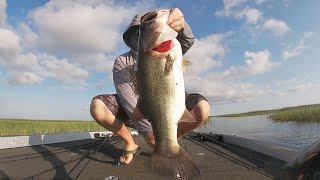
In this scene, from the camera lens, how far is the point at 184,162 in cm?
303

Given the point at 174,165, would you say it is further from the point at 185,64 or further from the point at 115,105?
the point at 115,105

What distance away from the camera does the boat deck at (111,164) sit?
4.30 m

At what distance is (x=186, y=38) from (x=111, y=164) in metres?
2.17

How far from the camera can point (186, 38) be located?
14.6 feet

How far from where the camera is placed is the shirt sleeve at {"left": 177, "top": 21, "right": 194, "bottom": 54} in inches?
173

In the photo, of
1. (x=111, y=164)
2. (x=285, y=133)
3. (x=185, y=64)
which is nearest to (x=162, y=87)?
(x=185, y=64)

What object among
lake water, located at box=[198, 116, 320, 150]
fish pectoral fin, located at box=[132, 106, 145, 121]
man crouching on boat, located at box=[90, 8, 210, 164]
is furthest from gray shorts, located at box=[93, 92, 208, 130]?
lake water, located at box=[198, 116, 320, 150]

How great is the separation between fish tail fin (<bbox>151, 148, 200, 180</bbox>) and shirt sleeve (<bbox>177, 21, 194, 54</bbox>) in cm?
178

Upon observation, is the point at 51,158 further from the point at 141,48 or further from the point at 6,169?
the point at 141,48

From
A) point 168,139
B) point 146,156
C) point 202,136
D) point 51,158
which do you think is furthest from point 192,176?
point 202,136

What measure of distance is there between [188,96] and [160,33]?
7.73 feet

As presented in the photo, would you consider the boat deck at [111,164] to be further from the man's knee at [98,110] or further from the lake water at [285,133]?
the lake water at [285,133]

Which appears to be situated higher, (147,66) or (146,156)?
(147,66)

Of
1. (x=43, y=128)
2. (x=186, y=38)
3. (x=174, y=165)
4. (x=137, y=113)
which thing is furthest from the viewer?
(x=43, y=128)
